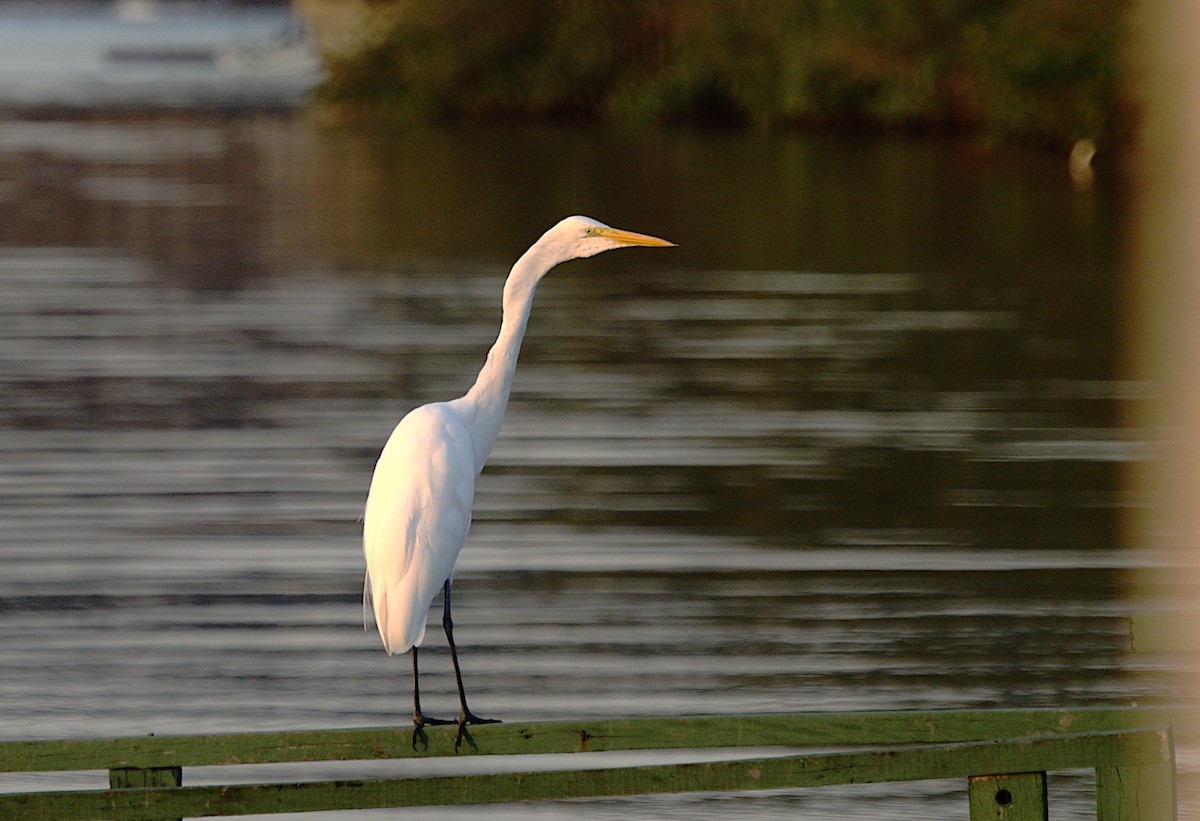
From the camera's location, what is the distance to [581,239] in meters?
4.62

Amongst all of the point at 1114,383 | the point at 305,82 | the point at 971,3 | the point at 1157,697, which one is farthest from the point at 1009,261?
Answer: the point at 305,82

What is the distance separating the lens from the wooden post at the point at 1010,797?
131 inches

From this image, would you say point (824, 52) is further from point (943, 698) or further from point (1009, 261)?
point (943, 698)

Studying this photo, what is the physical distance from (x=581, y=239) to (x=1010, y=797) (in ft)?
5.59

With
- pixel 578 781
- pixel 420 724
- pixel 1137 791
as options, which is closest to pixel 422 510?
pixel 420 724

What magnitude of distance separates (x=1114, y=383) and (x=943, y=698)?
19.5ft

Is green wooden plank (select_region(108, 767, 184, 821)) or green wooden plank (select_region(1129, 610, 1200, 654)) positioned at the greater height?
green wooden plank (select_region(1129, 610, 1200, 654))

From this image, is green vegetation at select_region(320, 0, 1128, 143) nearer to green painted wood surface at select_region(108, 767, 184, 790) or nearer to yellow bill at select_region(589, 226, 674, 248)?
yellow bill at select_region(589, 226, 674, 248)

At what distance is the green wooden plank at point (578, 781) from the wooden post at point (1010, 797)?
0.05 metres

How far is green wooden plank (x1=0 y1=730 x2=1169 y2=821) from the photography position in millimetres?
3252

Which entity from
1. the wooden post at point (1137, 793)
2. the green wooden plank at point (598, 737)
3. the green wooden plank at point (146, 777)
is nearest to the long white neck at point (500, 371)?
the green wooden plank at point (598, 737)

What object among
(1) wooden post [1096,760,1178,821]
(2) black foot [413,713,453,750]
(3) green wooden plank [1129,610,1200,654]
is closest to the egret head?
(2) black foot [413,713,453,750]

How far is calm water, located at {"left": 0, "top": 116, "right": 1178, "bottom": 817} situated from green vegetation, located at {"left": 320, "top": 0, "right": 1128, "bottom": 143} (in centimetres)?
681

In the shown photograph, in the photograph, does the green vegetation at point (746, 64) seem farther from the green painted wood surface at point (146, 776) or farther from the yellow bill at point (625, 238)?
the green painted wood surface at point (146, 776)
